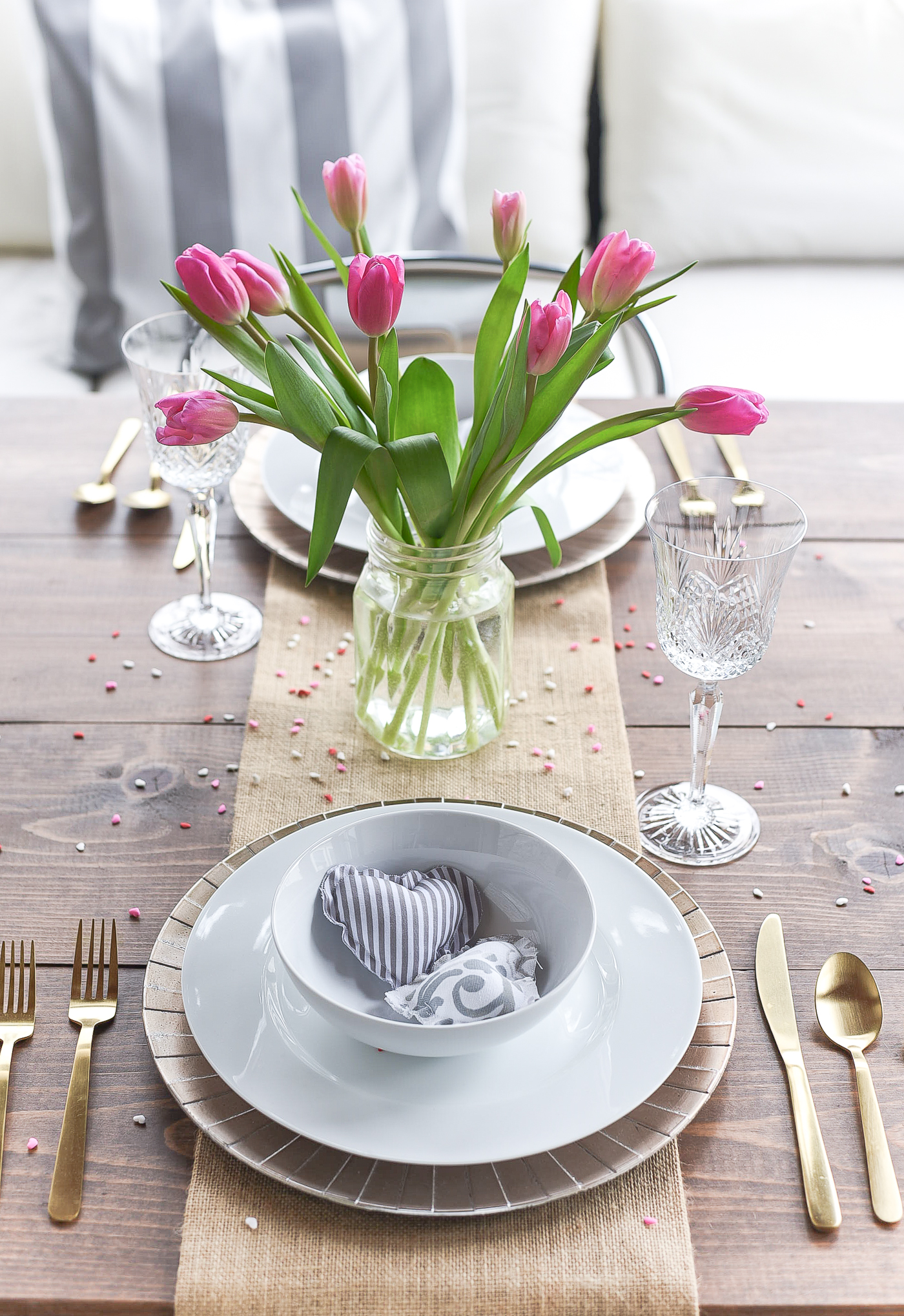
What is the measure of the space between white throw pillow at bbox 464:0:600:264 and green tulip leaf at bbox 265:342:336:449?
63.4 inches

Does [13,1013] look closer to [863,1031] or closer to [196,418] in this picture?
[196,418]

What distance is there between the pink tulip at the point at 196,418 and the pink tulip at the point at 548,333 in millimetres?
191

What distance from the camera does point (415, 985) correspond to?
0.62 metres

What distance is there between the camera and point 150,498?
117 centimetres

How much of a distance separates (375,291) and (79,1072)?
A: 0.47m

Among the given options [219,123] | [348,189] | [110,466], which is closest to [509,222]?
[348,189]

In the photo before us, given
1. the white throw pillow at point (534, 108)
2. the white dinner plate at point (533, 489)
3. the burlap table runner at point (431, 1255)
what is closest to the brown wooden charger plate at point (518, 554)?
the white dinner plate at point (533, 489)

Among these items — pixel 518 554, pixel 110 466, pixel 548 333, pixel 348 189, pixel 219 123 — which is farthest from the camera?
pixel 219 123

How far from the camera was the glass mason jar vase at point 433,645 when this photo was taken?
0.82 metres

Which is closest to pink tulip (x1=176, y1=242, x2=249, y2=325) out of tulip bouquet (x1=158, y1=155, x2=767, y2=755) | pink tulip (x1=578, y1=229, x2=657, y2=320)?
tulip bouquet (x1=158, y1=155, x2=767, y2=755)

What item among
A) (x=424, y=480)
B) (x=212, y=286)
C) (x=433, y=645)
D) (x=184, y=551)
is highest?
(x=212, y=286)

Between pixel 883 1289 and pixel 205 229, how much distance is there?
200 cm

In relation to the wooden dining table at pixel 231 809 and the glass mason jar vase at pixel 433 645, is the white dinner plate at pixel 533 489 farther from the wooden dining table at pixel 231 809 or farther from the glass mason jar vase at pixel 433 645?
the glass mason jar vase at pixel 433 645

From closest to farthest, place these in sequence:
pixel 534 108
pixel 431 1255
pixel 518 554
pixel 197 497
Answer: pixel 431 1255, pixel 197 497, pixel 518 554, pixel 534 108
